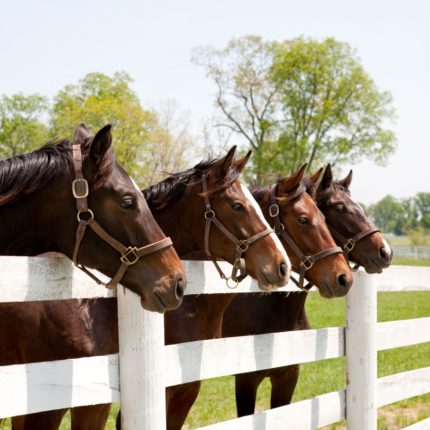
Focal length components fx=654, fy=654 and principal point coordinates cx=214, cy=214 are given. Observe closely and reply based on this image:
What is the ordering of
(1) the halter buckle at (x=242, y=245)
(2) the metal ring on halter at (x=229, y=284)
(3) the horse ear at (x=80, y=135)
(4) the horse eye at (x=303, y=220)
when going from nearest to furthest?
(3) the horse ear at (x=80, y=135), (2) the metal ring on halter at (x=229, y=284), (1) the halter buckle at (x=242, y=245), (4) the horse eye at (x=303, y=220)

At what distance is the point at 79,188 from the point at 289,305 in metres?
2.86

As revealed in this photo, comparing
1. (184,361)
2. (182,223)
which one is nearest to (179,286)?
(184,361)

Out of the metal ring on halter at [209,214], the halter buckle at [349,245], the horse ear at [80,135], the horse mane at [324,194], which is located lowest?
the halter buckle at [349,245]

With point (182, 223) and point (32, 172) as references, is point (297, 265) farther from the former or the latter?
point (32, 172)

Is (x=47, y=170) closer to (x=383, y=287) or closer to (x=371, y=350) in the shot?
(x=371, y=350)

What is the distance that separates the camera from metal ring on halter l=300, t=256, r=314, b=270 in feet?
15.5

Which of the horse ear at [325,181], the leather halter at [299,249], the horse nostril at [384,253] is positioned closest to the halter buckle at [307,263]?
the leather halter at [299,249]

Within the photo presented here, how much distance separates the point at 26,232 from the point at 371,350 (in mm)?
2664

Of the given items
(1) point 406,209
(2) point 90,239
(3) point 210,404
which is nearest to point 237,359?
(2) point 90,239

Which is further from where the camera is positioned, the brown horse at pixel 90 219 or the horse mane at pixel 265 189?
the horse mane at pixel 265 189

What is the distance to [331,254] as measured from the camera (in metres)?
4.75

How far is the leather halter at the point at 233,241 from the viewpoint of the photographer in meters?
4.04

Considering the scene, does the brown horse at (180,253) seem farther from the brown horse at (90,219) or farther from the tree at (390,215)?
the tree at (390,215)

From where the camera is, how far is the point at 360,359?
15.2ft
